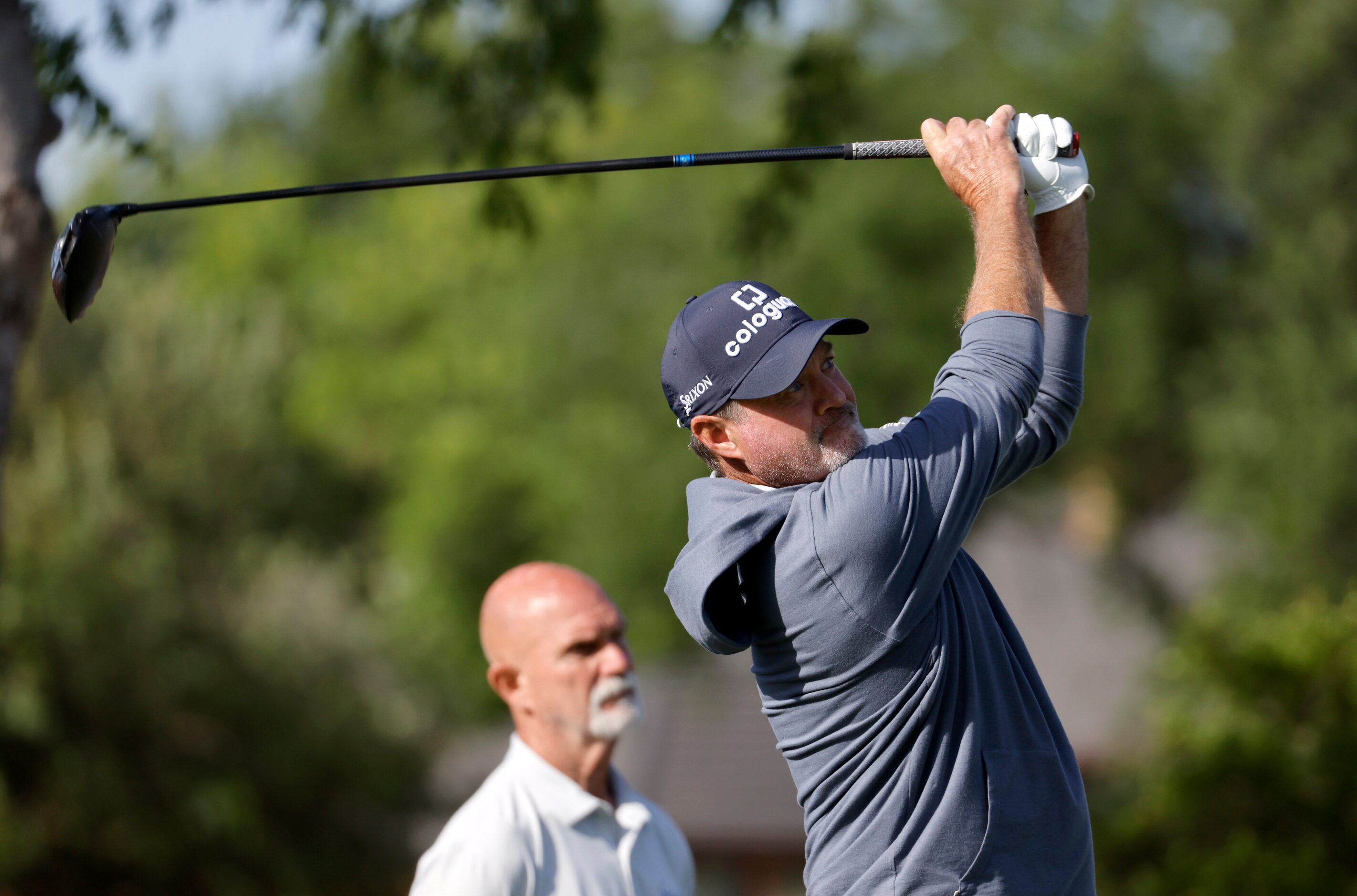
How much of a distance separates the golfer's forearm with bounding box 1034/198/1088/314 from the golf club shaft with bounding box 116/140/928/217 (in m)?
0.29

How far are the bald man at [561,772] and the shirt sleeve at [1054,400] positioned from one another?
1628 millimetres

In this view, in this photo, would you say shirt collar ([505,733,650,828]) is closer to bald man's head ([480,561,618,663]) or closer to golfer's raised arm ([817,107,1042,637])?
bald man's head ([480,561,618,663])

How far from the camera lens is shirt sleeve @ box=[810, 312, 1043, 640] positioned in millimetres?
2219

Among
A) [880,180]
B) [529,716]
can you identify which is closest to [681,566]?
[529,716]

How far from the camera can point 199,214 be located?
3769cm

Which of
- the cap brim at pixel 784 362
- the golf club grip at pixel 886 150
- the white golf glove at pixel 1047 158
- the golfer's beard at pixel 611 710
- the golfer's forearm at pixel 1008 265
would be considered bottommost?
the golfer's beard at pixel 611 710

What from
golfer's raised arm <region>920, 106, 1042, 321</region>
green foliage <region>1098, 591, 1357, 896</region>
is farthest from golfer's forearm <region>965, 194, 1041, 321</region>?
green foliage <region>1098, 591, 1357, 896</region>

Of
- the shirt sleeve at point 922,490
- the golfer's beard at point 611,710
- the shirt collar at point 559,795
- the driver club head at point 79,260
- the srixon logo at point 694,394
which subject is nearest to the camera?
the shirt sleeve at point 922,490

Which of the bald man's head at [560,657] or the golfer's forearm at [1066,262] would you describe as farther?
the bald man's head at [560,657]

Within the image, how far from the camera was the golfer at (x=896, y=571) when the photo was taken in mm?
2254

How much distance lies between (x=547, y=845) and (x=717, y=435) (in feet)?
5.26

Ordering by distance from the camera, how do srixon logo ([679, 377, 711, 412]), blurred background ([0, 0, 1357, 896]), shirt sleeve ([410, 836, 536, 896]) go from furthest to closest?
blurred background ([0, 0, 1357, 896]) → shirt sleeve ([410, 836, 536, 896]) → srixon logo ([679, 377, 711, 412])

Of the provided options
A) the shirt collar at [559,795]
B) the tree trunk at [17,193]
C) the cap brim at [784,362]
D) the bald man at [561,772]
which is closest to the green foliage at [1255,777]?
the bald man at [561,772]

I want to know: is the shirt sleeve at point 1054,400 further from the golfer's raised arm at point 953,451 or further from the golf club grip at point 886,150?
the golf club grip at point 886,150
